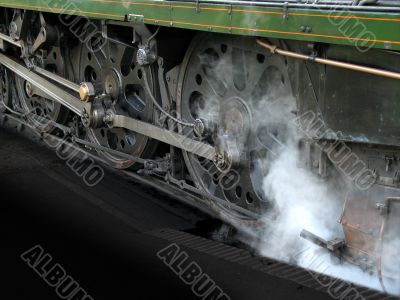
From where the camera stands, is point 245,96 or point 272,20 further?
point 245,96

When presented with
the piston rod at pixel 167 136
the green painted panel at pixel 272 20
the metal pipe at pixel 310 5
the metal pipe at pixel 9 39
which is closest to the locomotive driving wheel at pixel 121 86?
the piston rod at pixel 167 136

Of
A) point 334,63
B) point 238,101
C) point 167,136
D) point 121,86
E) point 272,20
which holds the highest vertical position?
point 272,20

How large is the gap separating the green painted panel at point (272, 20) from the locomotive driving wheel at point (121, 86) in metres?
0.62

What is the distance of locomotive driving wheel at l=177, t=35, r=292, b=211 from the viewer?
3066mm

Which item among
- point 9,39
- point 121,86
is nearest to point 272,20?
point 121,86

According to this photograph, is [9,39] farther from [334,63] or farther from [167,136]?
[334,63]

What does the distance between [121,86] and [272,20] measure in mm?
2052

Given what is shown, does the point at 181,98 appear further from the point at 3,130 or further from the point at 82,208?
the point at 3,130

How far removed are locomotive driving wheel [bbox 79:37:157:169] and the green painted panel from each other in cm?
62

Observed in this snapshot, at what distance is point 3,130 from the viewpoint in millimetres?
6109

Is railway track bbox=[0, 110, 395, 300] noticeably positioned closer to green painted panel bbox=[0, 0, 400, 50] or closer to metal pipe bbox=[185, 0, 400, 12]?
green painted panel bbox=[0, 0, 400, 50]

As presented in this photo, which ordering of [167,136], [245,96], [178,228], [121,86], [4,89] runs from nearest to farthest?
[245,96], [167,136], [178,228], [121,86], [4,89]

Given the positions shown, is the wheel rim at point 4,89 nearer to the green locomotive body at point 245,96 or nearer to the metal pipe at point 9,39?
the metal pipe at point 9,39

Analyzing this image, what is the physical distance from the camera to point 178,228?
377cm
